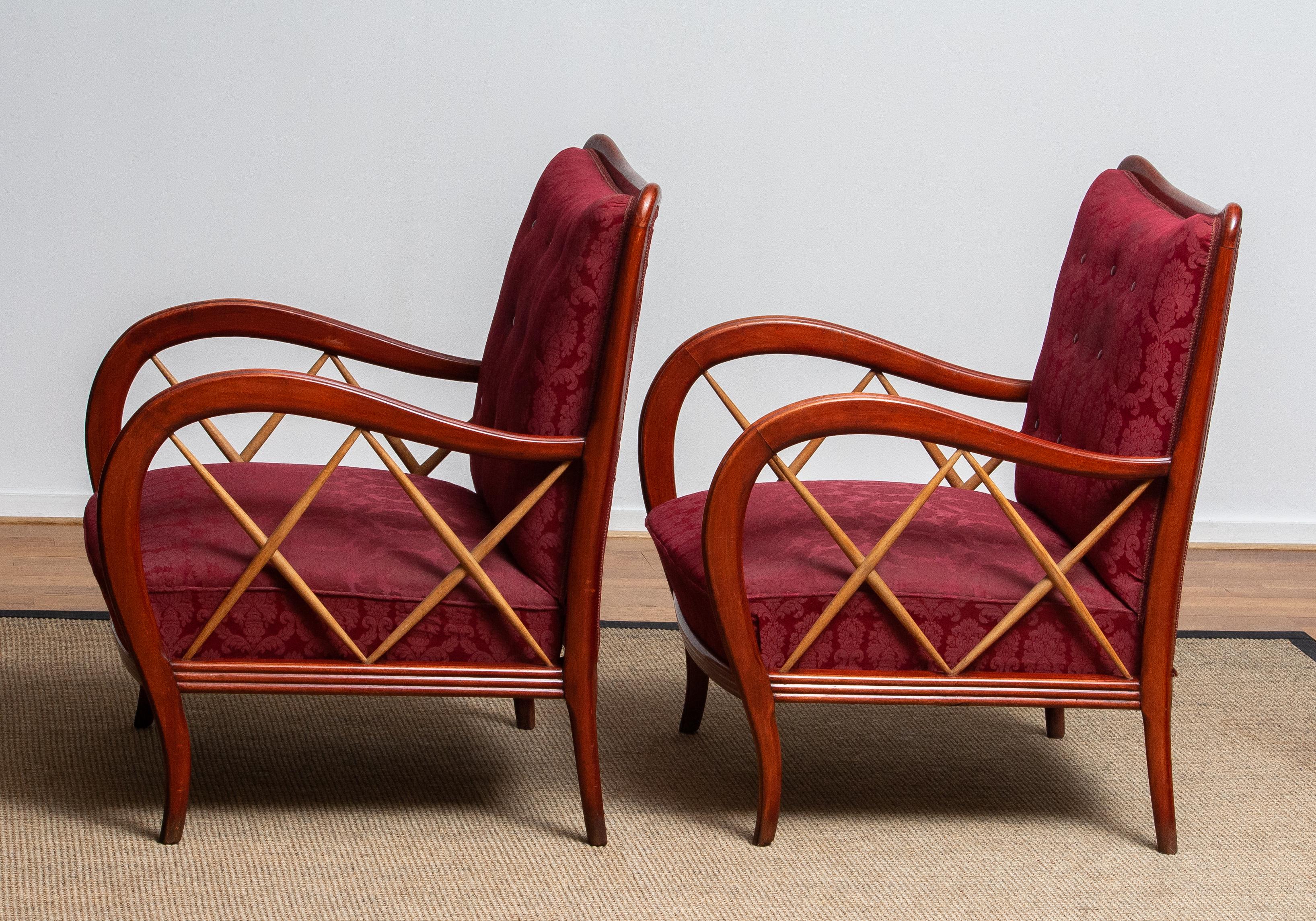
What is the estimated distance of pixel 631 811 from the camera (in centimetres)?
197

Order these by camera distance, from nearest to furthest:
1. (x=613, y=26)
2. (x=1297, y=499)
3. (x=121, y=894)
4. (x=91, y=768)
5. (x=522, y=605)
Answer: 1. (x=121, y=894)
2. (x=522, y=605)
3. (x=91, y=768)
4. (x=613, y=26)
5. (x=1297, y=499)

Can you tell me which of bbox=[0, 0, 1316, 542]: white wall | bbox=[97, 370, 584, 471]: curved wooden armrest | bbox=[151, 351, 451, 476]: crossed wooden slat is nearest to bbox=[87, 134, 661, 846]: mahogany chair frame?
bbox=[97, 370, 584, 471]: curved wooden armrest

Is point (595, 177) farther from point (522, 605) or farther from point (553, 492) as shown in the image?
point (522, 605)

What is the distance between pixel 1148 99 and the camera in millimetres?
3379

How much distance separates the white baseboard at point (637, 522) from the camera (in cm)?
325

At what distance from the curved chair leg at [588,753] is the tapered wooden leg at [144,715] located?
72 centimetres

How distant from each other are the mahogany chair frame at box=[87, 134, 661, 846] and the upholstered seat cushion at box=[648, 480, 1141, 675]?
7.5 inches

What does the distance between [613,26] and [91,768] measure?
6.56ft

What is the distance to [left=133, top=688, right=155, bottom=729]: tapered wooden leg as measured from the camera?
2.14 metres

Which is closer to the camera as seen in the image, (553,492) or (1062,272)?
(553,492)

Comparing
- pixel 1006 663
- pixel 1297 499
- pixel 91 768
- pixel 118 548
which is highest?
pixel 118 548

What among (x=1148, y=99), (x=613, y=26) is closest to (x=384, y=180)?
(x=613, y=26)

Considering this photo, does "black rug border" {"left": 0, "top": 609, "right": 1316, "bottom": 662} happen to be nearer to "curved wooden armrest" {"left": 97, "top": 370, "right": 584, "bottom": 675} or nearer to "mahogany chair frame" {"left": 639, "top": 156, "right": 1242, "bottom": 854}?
"mahogany chair frame" {"left": 639, "top": 156, "right": 1242, "bottom": 854}

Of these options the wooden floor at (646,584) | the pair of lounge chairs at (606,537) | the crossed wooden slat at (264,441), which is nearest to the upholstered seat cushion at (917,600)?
the pair of lounge chairs at (606,537)
